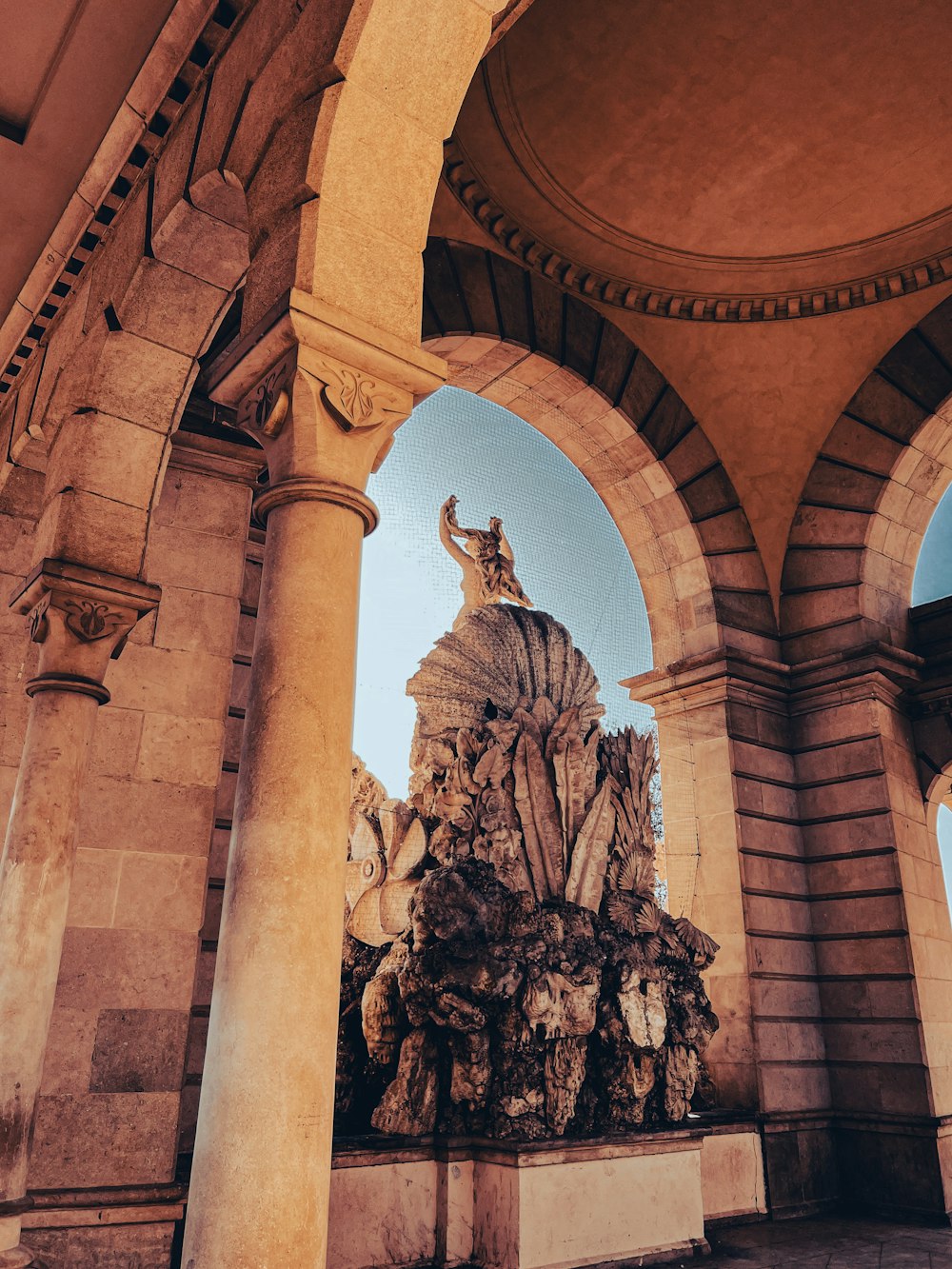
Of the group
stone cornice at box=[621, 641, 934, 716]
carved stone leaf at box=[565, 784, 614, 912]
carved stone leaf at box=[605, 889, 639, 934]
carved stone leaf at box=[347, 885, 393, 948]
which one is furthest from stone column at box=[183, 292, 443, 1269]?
stone cornice at box=[621, 641, 934, 716]

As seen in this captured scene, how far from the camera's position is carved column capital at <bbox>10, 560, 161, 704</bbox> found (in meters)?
4.52

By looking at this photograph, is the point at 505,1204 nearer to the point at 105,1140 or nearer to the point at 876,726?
the point at 105,1140

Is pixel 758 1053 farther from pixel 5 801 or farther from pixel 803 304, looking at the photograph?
pixel 803 304

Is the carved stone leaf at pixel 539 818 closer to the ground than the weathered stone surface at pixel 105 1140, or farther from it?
farther from it

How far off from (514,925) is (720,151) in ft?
23.0

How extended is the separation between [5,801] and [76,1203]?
1943 mm

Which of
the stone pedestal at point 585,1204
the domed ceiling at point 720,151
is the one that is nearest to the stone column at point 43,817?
the stone pedestal at point 585,1204

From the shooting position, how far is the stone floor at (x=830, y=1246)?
585 cm

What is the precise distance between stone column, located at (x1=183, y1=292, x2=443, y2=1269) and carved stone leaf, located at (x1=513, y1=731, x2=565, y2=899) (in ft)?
12.5

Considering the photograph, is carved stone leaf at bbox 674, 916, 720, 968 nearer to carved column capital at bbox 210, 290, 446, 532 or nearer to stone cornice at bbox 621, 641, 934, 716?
stone cornice at bbox 621, 641, 934, 716

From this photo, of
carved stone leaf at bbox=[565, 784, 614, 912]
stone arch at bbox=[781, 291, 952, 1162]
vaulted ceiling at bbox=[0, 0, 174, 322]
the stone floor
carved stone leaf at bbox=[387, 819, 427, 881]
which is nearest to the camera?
vaulted ceiling at bbox=[0, 0, 174, 322]

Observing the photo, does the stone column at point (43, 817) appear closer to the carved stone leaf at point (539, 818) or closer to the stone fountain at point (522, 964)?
the stone fountain at point (522, 964)

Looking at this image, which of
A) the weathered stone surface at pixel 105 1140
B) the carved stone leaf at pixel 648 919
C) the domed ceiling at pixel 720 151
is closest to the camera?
the weathered stone surface at pixel 105 1140

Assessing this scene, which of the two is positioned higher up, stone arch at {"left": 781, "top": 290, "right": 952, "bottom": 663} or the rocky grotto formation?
stone arch at {"left": 781, "top": 290, "right": 952, "bottom": 663}
